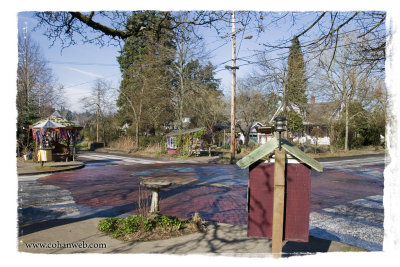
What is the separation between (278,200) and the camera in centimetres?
305

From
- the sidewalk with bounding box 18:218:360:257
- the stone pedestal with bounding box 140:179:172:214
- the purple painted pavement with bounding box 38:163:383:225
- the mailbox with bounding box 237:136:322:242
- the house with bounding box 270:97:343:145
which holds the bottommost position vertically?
the purple painted pavement with bounding box 38:163:383:225

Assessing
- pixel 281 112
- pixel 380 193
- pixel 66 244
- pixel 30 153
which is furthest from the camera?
pixel 281 112

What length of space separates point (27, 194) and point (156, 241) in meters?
5.92

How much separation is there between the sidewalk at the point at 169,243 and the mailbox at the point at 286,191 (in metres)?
1.02

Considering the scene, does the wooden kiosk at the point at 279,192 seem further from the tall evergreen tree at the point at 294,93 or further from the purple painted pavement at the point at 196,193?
the tall evergreen tree at the point at 294,93

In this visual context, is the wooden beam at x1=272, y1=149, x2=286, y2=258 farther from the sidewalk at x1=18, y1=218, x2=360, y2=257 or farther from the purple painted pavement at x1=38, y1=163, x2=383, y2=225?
the purple painted pavement at x1=38, y1=163, x2=383, y2=225

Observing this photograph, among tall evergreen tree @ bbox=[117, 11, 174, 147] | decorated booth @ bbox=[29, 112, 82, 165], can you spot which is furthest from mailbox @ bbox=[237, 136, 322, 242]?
tall evergreen tree @ bbox=[117, 11, 174, 147]

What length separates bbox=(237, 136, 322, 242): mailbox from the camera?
309cm

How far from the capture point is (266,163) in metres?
3.14

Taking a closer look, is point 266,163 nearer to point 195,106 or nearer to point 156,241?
point 156,241

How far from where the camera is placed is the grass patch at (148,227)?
4824mm

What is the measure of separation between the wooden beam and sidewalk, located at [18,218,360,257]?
3.30 ft

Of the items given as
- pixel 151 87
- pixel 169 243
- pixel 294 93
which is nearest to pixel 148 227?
pixel 169 243

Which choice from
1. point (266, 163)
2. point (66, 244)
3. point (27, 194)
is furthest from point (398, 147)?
point (27, 194)
